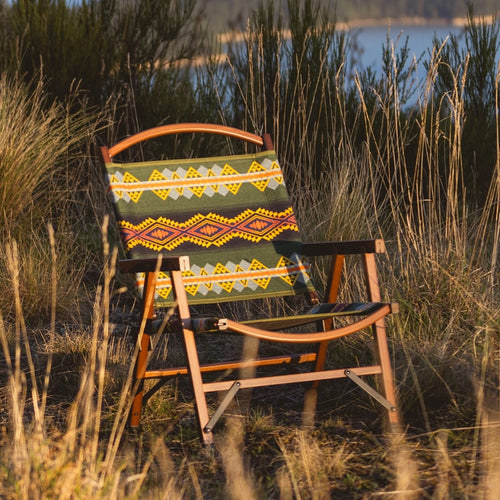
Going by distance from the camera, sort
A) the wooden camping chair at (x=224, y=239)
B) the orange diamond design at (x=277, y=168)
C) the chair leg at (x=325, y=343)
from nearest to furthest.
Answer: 1. the wooden camping chair at (x=224, y=239)
2. the chair leg at (x=325, y=343)
3. the orange diamond design at (x=277, y=168)

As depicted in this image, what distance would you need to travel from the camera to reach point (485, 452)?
249 centimetres

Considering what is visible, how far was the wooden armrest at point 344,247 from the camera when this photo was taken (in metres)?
2.78

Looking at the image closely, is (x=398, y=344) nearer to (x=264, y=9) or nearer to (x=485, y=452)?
(x=485, y=452)

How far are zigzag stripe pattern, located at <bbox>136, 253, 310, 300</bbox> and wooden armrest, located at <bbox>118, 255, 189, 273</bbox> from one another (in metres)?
0.36

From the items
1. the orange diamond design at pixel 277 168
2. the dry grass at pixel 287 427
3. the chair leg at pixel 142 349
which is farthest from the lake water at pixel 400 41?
the chair leg at pixel 142 349

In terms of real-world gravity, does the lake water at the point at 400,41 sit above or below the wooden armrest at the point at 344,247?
above

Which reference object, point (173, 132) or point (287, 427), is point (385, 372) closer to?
point (287, 427)

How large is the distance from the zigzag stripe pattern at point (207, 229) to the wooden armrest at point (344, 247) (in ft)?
0.55

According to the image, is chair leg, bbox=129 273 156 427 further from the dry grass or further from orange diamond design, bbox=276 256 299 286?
orange diamond design, bbox=276 256 299 286

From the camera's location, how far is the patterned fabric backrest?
10.1ft

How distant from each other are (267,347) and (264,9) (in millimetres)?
3107

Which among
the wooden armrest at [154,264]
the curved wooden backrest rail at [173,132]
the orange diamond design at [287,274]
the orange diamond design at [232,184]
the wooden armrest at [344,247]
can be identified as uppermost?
the curved wooden backrest rail at [173,132]

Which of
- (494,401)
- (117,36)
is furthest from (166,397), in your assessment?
(117,36)

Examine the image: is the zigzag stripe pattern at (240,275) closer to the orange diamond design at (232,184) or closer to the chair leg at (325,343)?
the chair leg at (325,343)
